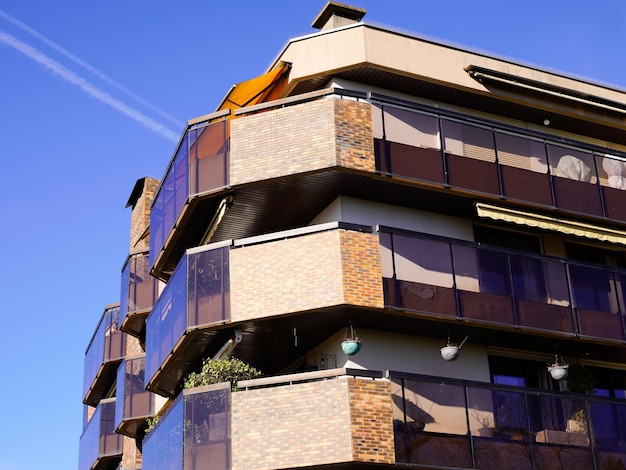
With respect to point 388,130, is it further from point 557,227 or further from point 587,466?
point 587,466

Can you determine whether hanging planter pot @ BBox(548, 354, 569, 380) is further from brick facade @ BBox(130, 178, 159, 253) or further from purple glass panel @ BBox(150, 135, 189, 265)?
brick facade @ BBox(130, 178, 159, 253)

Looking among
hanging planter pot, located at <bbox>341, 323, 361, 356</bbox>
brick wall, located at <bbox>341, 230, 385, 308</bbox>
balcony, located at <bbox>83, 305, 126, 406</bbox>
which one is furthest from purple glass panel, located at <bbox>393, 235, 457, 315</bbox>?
balcony, located at <bbox>83, 305, 126, 406</bbox>

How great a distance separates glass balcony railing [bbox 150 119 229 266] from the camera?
2484 cm

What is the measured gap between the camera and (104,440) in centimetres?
3859

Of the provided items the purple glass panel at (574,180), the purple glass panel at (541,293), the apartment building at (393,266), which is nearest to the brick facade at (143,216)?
the apartment building at (393,266)

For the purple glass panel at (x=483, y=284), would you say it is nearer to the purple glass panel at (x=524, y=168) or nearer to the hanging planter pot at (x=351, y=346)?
the purple glass panel at (x=524, y=168)

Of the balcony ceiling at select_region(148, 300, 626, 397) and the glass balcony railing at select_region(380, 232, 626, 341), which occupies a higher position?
the glass balcony railing at select_region(380, 232, 626, 341)

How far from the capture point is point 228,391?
22172mm

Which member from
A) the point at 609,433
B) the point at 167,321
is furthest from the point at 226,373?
the point at 609,433

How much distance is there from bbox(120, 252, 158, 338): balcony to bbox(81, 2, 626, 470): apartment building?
585 centimetres

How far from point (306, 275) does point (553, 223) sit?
6515 mm

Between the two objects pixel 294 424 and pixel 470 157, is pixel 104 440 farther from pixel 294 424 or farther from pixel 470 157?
Result: pixel 470 157

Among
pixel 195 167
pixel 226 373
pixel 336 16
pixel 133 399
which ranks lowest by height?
pixel 226 373

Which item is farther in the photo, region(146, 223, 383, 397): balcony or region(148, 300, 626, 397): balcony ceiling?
region(148, 300, 626, 397): balcony ceiling
